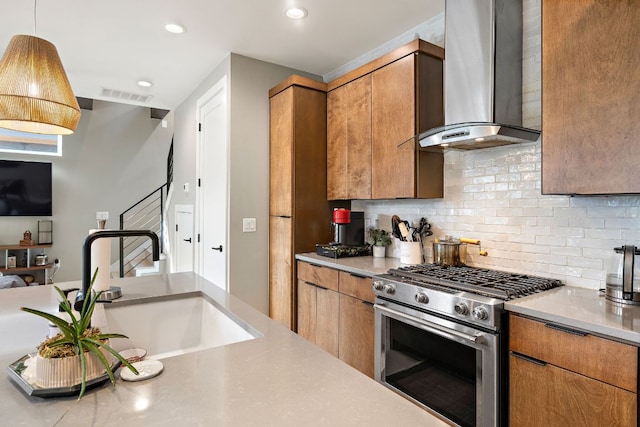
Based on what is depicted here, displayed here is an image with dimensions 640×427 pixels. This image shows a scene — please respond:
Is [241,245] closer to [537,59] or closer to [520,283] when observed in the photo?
[520,283]

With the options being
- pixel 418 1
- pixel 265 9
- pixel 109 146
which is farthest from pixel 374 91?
pixel 109 146

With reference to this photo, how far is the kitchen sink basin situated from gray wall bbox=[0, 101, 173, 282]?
5071 mm

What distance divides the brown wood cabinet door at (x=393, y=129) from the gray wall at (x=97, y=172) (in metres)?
5.02

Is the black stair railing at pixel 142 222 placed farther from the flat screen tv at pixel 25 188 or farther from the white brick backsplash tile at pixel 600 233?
the white brick backsplash tile at pixel 600 233

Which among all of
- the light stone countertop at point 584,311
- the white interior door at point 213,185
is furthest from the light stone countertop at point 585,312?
the white interior door at point 213,185

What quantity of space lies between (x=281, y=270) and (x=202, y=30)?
2.04m

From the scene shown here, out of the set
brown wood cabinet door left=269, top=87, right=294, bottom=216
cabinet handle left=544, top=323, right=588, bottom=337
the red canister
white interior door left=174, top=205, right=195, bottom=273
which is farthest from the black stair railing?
cabinet handle left=544, top=323, right=588, bottom=337

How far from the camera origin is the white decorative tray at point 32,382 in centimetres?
79

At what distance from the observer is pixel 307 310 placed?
304 centimetres

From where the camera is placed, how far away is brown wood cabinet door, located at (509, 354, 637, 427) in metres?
1.29

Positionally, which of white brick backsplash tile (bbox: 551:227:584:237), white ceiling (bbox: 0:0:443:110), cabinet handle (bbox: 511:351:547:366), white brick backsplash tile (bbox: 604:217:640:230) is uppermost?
white ceiling (bbox: 0:0:443:110)

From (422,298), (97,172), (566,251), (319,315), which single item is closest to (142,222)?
(97,172)

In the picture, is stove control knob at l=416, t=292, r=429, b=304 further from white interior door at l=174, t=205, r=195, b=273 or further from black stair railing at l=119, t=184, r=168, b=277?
black stair railing at l=119, t=184, r=168, b=277

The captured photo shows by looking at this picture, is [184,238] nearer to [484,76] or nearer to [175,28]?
[175,28]
